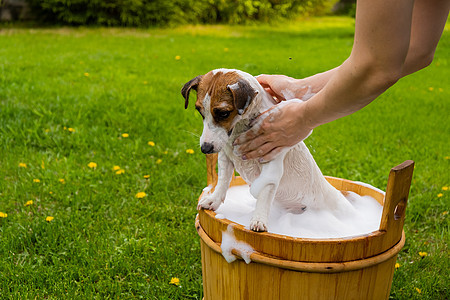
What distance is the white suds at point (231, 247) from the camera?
171 cm

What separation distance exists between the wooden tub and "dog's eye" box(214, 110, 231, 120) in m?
Answer: 0.40

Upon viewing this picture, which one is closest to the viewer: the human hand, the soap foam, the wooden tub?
the wooden tub

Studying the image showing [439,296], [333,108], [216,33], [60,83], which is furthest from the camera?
[216,33]

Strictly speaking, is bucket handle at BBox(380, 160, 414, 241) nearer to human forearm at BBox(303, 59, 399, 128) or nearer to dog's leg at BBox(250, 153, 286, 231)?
human forearm at BBox(303, 59, 399, 128)

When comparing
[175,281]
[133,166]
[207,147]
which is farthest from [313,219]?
[133,166]

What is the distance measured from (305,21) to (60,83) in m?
11.7

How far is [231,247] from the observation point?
174 centimetres

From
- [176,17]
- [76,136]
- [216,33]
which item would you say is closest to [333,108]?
[76,136]

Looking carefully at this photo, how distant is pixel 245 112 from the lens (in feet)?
5.84

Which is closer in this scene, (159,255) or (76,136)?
(159,255)

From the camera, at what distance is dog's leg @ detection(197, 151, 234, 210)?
6.45ft

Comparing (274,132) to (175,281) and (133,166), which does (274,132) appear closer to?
(175,281)

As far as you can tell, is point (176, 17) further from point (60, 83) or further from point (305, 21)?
point (60, 83)

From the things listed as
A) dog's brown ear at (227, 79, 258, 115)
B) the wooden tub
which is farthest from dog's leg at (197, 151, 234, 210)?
dog's brown ear at (227, 79, 258, 115)
